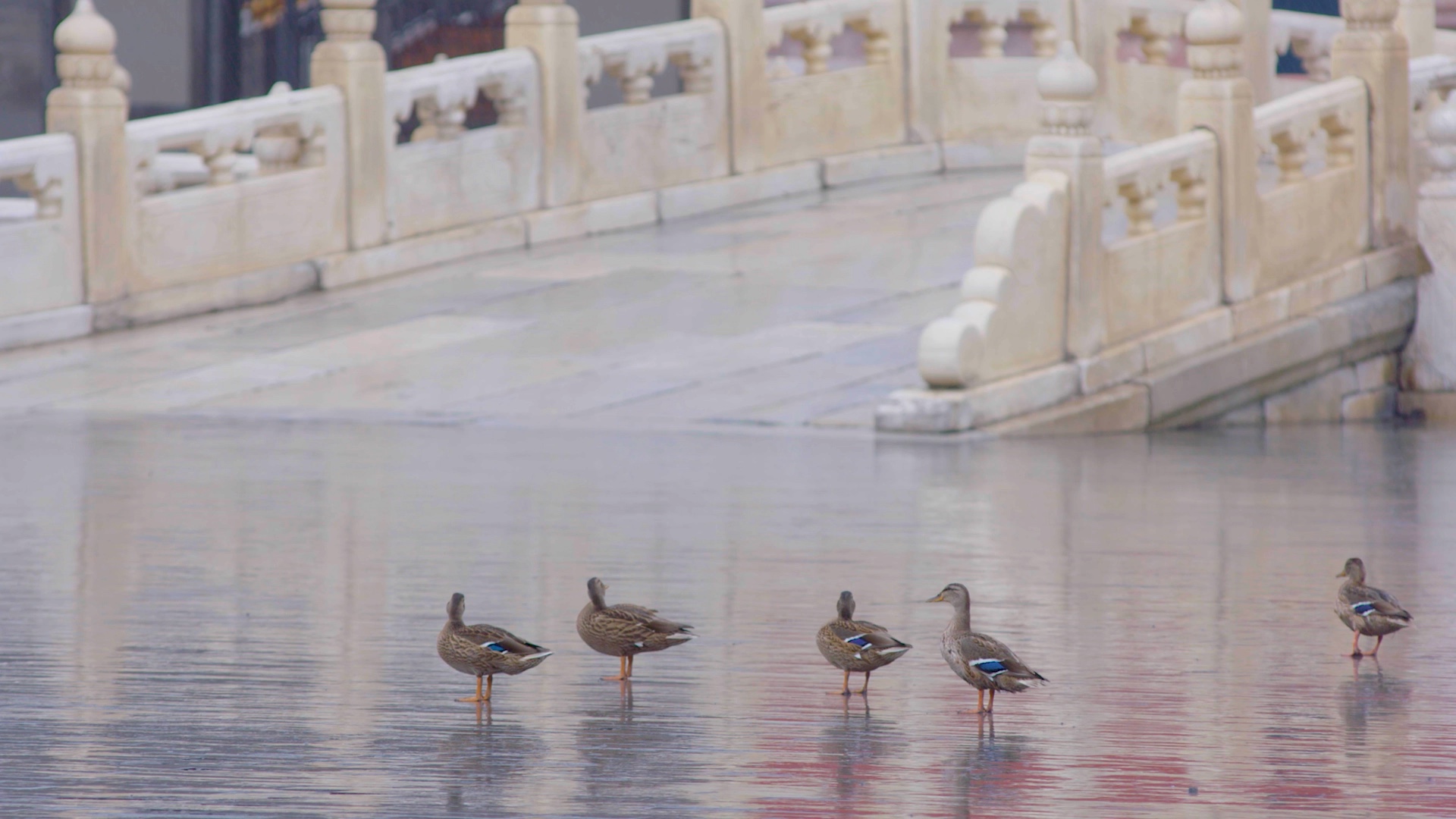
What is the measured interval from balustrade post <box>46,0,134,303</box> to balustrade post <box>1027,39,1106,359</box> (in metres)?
5.95

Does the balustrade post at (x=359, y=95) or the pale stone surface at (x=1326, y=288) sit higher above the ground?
the balustrade post at (x=359, y=95)

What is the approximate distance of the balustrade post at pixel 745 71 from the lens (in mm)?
18672

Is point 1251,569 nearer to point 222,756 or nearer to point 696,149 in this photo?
point 222,756

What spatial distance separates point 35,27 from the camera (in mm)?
21828

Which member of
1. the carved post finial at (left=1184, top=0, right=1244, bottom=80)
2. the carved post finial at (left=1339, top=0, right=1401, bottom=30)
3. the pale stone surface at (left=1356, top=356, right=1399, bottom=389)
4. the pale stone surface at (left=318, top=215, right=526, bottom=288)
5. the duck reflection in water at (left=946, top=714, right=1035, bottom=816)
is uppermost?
the carved post finial at (left=1339, top=0, right=1401, bottom=30)

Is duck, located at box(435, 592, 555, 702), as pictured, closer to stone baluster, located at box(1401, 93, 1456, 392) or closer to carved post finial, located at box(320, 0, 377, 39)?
carved post finial, located at box(320, 0, 377, 39)

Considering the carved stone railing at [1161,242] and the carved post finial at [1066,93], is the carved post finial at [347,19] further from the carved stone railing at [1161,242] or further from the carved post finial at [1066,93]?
the carved stone railing at [1161,242]

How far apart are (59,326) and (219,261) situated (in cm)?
129

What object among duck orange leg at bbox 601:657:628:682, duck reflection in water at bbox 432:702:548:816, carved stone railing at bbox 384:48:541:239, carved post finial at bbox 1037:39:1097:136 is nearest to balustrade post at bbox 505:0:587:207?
carved stone railing at bbox 384:48:541:239

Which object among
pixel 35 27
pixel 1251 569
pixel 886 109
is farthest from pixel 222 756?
pixel 35 27

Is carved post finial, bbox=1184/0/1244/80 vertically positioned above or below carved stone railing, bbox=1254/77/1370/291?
above

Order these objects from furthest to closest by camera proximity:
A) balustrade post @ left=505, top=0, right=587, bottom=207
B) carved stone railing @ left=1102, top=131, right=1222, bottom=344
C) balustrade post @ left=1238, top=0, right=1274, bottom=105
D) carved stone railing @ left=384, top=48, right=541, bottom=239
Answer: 1. balustrade post @ left=1238, top=0, right=1274, bottom=105
2. balustrade post @ left=505, top=0, right=587, bottom=207
3. carved stone railing @ left=384, top=48, right=541, bottom=239
4. carved stone railing @ left=1102, top=131, right=1222, bottom=344

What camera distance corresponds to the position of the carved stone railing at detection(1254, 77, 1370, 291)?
Answer: 15.2m

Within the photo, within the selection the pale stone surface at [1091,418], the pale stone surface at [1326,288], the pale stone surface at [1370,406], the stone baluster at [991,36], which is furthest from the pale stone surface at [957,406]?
the stone baluster at [991,36]
